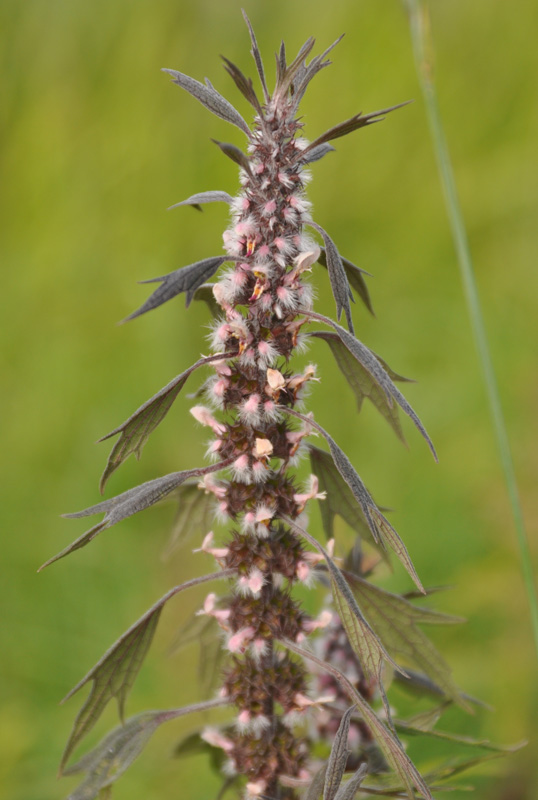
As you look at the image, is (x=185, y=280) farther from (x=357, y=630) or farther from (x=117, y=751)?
(x=117, y=751)

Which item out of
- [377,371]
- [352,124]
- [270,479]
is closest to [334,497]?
[270,479]

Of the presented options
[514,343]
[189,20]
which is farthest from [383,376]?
[189,20]

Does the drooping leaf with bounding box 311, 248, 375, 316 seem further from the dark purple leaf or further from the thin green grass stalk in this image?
the thin green grass stalk

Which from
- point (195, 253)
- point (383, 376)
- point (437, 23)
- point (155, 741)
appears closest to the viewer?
point (383, 376)

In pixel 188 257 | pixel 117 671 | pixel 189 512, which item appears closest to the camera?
pixel 117 671

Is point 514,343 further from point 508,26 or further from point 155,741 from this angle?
point 155,741

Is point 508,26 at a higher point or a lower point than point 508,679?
higher

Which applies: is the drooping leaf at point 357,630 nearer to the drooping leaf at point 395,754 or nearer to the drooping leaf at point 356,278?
the drooping leaf at point 395,754
